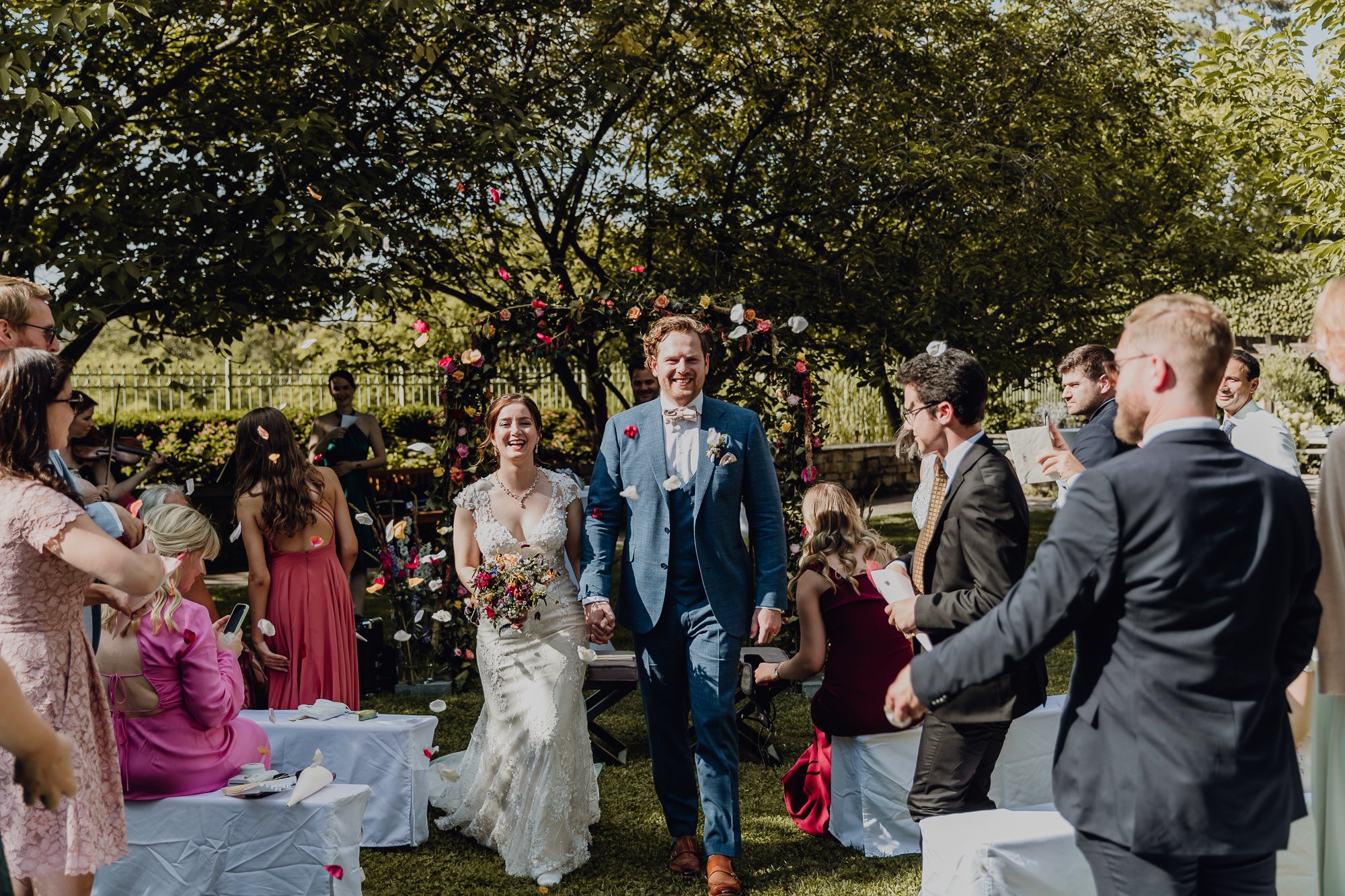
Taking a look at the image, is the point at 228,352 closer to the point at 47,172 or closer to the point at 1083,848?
the point at 47,172

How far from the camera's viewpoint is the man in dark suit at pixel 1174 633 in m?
2.12

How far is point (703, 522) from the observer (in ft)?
13.8

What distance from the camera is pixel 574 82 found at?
971 centimetres

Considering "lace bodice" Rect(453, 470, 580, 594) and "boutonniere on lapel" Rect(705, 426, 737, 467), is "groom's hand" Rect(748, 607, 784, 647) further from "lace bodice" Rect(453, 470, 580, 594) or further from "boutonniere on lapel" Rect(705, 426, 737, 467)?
"lace bodice" Rect(453, 470, 580, 594)

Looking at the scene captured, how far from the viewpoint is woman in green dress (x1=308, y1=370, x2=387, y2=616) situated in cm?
873

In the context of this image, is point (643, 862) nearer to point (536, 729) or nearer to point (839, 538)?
point (536, 729)

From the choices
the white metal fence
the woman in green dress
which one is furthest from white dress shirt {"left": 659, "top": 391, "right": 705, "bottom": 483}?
the white metal fence

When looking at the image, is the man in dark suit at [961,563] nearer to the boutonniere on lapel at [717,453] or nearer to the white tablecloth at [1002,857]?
the white tablecloth at [1002,857]

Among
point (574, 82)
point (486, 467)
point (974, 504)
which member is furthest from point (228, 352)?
point (974, 504)

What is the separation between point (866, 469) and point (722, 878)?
14759 millimetres

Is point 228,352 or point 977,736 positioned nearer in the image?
point 977,736

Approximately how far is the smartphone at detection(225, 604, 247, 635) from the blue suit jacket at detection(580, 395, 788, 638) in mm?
1334

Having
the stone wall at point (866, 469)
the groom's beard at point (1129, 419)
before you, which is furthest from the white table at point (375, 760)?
the stone wall at point (866, 469)

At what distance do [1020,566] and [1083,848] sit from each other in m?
0.98
